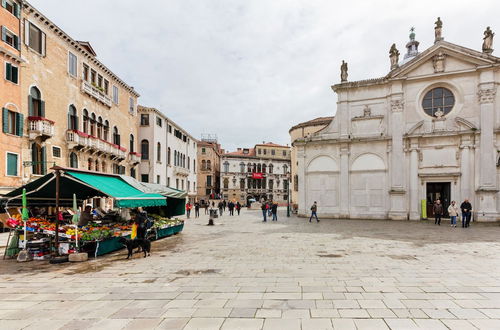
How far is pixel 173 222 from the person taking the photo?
15.9 m

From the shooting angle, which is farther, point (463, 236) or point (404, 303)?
point (463, 236)

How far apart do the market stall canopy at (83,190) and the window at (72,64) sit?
14.2 m

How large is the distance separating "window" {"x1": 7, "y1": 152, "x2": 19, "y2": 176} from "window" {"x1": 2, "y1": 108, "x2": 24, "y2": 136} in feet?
4.50

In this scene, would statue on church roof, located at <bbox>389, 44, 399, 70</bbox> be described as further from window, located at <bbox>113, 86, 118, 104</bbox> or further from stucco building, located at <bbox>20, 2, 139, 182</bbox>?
window, located at <bbox>113, 86, 118, 104</bbox>

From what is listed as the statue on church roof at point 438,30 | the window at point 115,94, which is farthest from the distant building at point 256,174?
the statue on church roof at point 438,30

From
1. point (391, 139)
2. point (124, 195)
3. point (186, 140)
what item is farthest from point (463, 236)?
point (186, 140)

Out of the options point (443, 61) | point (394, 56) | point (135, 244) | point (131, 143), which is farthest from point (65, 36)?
point (443, 61)

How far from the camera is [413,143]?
76.7 ft

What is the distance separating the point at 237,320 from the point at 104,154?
25.9m

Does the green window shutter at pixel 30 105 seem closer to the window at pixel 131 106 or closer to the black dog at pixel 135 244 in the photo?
the window at pixel 131 106

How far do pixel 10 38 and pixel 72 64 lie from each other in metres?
5.83

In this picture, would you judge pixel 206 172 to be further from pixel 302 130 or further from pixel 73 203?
pixel 73 203

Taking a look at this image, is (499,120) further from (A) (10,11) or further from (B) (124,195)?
(A) (10,11)

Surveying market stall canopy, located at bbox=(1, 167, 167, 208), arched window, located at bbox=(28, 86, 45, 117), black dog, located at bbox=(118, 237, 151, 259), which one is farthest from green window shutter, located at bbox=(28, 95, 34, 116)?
black dog, located at bbox=(118, 237, 151, 259)
